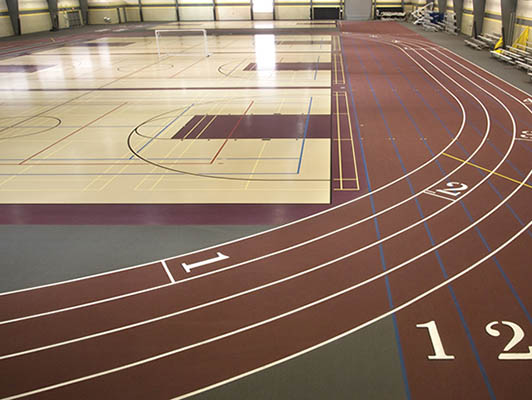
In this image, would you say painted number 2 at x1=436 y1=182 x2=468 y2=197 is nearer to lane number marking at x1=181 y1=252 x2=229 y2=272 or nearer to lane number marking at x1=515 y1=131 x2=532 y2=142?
lane number marking at x1=515 y1=131 x2=532 y2=142

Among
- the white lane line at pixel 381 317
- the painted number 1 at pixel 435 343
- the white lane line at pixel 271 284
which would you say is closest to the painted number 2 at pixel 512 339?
the painted number 1 at pixel 435 343

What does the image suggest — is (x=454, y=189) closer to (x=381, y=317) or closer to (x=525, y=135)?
(x=381, y=317)

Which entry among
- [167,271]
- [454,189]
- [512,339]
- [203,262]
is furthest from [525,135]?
[167,271]

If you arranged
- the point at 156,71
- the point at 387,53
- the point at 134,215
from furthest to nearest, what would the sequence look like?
the point at 387,53
the point at 156,71
the point at 134,215

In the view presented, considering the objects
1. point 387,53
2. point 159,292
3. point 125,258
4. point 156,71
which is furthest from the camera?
point 387,53

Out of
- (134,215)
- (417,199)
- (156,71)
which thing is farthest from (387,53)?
(134,215)

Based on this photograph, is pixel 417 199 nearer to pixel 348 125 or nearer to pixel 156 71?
pixel 348 125

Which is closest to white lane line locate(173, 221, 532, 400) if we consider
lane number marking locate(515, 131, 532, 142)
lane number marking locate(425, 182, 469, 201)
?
lane number marking locate(425, 182, 469, 201)

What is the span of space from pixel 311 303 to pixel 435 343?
4.47 ft

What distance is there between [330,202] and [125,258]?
3.39 meters

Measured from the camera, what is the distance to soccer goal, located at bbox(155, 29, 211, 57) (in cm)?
2616

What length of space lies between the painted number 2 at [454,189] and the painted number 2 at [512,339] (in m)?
3.36

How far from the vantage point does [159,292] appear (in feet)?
19.0

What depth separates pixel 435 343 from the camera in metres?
4.84
